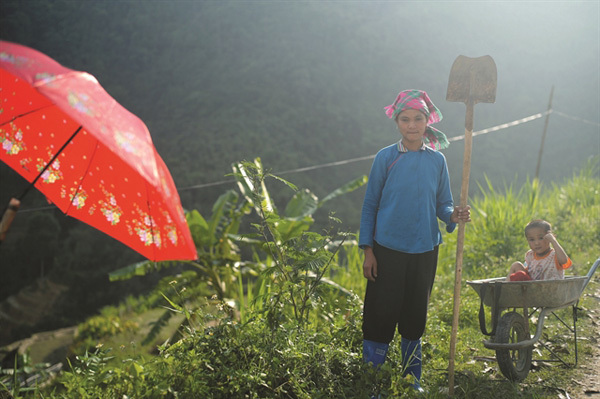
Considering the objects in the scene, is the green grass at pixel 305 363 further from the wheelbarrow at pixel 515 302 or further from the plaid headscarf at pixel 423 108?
the plaid headscarf at pixel 423 108

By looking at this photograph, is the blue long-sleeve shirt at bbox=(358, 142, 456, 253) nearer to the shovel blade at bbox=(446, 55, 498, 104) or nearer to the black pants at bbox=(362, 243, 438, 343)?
the black pants at bbox=(362, 243, 438, 343)

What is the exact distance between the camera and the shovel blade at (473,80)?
9.20 feet

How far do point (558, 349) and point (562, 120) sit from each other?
94.8 ft

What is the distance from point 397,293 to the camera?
2734mm

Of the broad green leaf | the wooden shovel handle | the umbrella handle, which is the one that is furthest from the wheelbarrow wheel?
the umbrella handle

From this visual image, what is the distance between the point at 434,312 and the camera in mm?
4219

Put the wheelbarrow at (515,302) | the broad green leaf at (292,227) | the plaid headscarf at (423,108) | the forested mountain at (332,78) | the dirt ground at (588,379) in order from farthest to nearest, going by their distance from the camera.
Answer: the forested mountain at (332,78) → the broad green leaf at (292,227) → the dirt ground at (588,379) → the wheelbarrow at (515,302) → the plaid headscarf at (423,108)

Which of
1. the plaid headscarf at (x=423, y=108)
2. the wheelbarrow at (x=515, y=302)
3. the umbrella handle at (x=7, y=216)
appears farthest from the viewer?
the wheelbarrow at (x=515, y=302)

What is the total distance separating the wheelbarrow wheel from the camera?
9.80 feet

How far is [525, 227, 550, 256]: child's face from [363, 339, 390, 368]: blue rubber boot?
1.14 meters

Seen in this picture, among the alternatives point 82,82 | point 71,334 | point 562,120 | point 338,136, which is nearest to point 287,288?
point 82,82

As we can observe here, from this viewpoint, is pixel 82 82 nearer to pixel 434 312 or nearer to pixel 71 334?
pixel 434 312

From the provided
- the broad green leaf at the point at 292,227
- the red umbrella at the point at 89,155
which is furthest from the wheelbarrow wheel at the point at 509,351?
the broad green leaf at the point at 292,227

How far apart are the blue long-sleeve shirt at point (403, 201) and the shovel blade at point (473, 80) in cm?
36
